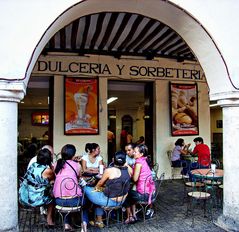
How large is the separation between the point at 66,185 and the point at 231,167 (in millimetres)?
2396

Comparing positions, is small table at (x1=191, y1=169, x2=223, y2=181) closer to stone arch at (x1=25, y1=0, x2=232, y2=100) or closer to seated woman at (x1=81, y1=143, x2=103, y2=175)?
stone arch at (x1=25, y1=0, x2=232, y2=100)

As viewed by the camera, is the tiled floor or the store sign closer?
the tiled floor

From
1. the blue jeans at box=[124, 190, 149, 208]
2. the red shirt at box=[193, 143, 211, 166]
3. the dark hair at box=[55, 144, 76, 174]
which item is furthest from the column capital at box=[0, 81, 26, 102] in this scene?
the red shirt at box=[193, 143, 211, 166]

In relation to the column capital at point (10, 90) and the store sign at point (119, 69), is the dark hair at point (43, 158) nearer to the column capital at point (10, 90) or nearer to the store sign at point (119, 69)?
the column capital at point (10, 90)

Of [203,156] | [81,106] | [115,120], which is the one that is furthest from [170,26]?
[115,120]

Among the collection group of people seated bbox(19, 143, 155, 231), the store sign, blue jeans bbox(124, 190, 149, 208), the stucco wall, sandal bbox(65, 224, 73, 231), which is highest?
the store sign

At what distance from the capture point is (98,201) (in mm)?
3918

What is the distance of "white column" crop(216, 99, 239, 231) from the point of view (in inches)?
161

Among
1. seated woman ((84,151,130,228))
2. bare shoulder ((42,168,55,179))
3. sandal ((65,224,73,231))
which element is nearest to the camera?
seated woman ((84,151,130,228))

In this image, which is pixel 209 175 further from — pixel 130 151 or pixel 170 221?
pixel 130 151

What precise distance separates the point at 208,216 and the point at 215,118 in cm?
1313

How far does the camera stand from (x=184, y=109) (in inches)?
328

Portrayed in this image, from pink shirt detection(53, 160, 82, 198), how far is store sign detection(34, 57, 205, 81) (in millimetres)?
3995

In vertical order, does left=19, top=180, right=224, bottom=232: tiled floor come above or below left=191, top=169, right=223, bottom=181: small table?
below
